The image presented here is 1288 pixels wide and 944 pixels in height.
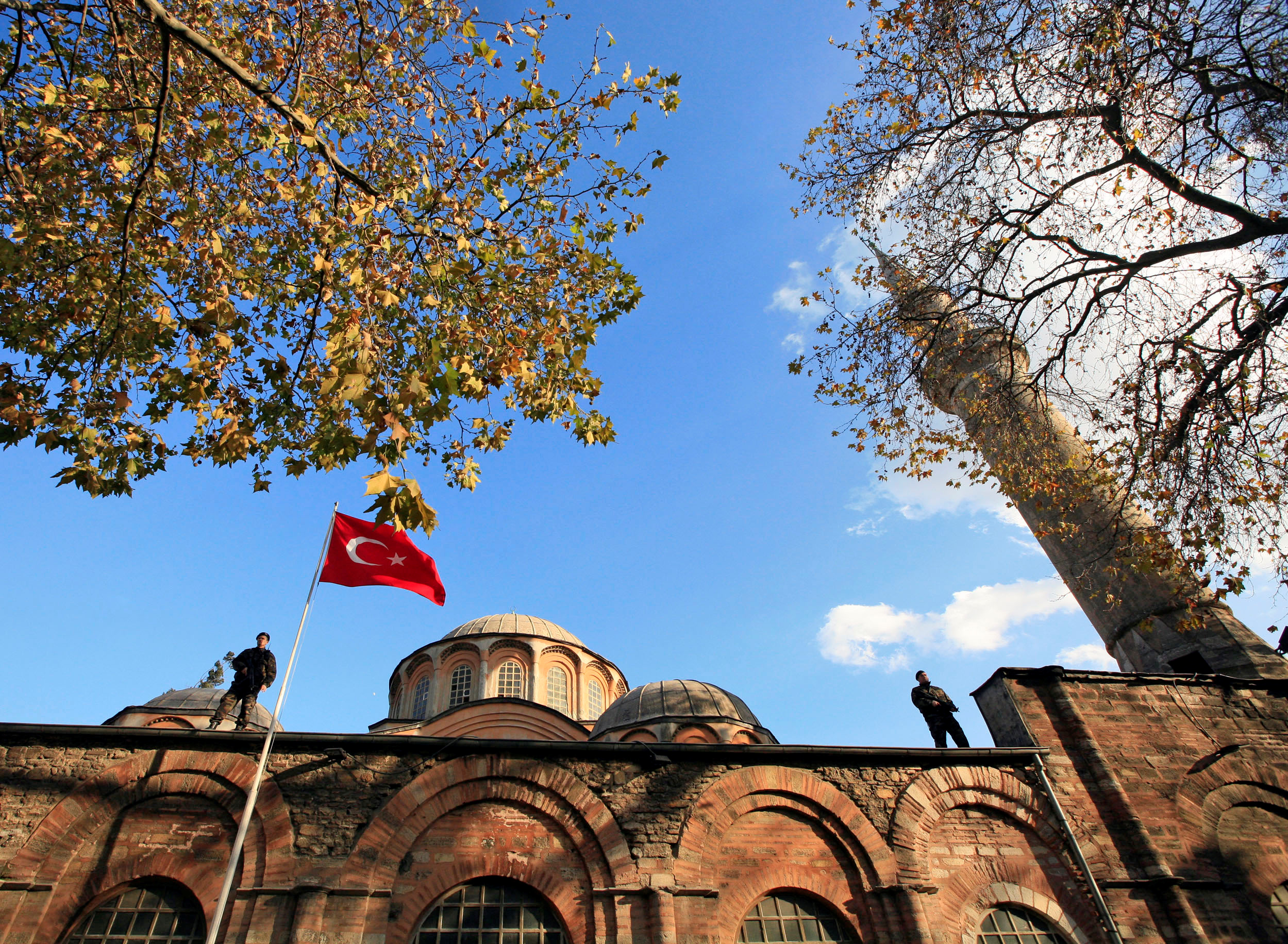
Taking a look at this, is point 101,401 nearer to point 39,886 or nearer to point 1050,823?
point 39,886

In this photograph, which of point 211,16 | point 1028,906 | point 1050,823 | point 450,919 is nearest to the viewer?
point 211,16

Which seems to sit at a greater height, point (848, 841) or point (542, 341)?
point (542, 341)

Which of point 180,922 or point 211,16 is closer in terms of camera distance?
point 211,16

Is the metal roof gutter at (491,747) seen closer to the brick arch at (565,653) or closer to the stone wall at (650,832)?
the stone wall at (650,832)

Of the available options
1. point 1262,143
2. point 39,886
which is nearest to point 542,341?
point 39,886

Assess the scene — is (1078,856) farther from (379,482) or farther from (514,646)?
(514,646)

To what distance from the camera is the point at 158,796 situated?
8023mm

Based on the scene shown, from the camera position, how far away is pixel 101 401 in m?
6.40

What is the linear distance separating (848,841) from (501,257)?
25.4 feet

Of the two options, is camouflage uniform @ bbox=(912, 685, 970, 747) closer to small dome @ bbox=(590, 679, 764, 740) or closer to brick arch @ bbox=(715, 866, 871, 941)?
brick arch @ bbox=(715, 866, 871, 941)

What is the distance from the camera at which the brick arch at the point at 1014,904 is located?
8297 millimetres

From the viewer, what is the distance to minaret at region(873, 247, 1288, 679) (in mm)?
10375

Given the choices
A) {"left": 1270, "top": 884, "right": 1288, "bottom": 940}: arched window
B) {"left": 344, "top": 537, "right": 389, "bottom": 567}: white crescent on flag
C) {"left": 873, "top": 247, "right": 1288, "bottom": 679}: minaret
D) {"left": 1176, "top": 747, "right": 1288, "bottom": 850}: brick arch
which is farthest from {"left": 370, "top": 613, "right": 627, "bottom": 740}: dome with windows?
{"left": 1270, "top": 884, "right": 1288, "bottom": 940}: arched window

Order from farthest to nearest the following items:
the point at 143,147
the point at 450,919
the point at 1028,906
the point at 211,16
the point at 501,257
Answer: the point at 1028,906 → the point at 450,919 → the point at 501,257 → the point at 211,16 → the point at 143,147
